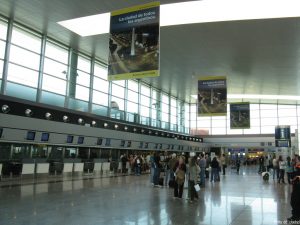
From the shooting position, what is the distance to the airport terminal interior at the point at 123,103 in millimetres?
9891

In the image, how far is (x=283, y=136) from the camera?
1127 inches

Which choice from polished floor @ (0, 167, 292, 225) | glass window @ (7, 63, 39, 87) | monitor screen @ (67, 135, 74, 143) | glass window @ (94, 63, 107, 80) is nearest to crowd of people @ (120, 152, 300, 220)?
polished floor @ (0, 167, 292, 225)

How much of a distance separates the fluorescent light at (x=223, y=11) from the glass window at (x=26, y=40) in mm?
5571

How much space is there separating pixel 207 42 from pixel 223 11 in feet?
12.3

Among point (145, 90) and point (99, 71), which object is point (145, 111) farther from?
point (99, 71)

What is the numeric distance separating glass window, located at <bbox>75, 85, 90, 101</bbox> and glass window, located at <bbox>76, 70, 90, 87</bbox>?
0.35 meters

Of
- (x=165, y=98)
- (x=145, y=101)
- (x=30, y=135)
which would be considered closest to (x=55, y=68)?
(x=30, y=135)

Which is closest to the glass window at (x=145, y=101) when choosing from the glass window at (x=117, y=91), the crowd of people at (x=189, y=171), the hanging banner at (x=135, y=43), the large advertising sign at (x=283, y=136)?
the glass window at (x=117, y=91)

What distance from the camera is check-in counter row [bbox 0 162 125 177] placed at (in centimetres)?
1759

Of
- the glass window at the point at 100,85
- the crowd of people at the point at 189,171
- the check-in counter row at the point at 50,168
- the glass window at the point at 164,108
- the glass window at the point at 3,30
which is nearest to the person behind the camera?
the crowd of people at the point at 189,171

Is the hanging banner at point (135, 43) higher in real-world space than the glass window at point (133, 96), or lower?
lower

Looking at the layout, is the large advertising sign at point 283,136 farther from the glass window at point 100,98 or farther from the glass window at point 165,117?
the glass window at point 100,98

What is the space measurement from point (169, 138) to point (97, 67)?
13.8 m

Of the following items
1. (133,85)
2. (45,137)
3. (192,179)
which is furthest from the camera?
(133,85)
